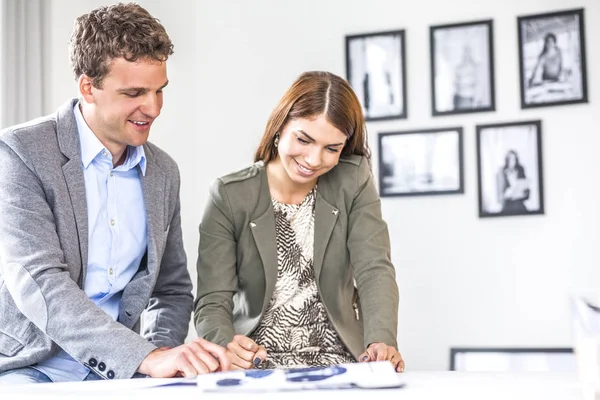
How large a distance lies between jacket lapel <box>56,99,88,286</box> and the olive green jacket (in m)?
0.33


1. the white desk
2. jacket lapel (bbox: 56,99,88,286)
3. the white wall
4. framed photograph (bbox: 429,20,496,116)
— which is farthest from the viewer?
framed photograph (bbox: 429,20,496,116)

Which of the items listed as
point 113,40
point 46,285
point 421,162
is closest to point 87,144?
point 113,40

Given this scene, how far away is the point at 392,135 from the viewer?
12.3ft

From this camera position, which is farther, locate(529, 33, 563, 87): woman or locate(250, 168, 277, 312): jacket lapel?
locate(529, 33, 563, 87): woman

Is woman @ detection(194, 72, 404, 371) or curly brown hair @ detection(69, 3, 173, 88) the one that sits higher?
curly brown hair @ detection(69, 3, 173, 88)

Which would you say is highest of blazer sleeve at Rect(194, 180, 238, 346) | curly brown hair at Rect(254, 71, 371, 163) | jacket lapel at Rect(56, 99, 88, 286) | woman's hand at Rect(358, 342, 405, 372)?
curly brown hair at Rect(254, 71, 371, 163)

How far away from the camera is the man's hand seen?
137cm

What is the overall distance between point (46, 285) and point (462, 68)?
2575 mm

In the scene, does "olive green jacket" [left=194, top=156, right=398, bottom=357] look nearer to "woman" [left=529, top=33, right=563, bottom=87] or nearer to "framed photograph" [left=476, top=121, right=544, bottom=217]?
"framed photograph" [left=476, top=121, right=544, bottom=217]

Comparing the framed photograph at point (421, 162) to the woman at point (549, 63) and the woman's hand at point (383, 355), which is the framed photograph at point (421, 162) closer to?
the woman at point (549, 63)

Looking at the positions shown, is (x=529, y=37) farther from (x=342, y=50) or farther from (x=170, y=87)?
(x=170, y=87)

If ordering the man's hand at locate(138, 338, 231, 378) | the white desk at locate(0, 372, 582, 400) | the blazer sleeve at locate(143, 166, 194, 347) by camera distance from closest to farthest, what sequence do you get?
the white desk at locate(0, 372, 582, 400)
the man's hand at locate(138, 338, 231, 378)
the blazer sleeve at locate(143, 166, 194, 347)

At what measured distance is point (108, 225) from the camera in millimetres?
1842

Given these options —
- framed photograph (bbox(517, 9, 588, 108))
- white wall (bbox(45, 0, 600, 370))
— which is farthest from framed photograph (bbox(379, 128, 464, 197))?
framed photograph (bbox(517, 9, 588, 108))
